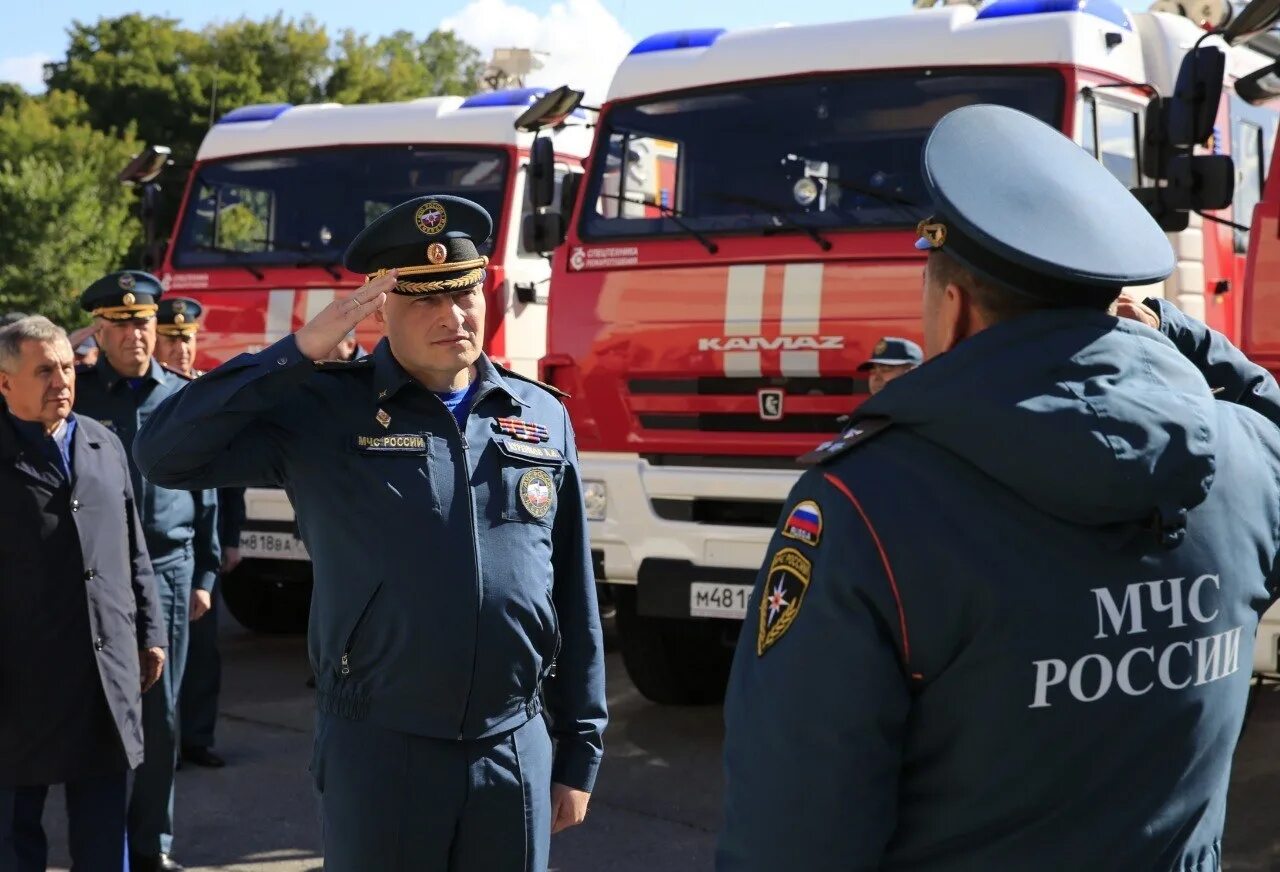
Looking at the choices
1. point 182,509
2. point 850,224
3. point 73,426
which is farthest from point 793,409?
point 73,426

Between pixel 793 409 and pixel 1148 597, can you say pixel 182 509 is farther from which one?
pixel 1148 597

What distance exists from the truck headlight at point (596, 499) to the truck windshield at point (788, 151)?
108cm

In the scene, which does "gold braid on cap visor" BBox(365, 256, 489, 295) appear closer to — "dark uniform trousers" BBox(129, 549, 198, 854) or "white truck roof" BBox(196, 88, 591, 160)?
"dark uniform trousers" BBox(129, 549, 198, 854)

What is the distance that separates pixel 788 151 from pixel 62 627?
11.8 ft

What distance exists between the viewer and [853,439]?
1.64 meters

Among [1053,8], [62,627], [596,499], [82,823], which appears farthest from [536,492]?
[1053,8]

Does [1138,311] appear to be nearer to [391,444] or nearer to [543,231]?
[391,444]

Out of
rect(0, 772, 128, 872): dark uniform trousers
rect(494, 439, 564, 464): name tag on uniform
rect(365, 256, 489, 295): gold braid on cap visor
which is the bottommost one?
rect(0, 772, 128, 872): dark uniform trousers

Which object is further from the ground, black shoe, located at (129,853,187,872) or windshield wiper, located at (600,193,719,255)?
windshield wiper, located at (600,193,719,255)

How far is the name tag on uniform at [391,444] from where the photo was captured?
306 cm

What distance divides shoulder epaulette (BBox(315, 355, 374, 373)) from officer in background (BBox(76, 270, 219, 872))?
239 cm

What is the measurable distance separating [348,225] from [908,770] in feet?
25.1

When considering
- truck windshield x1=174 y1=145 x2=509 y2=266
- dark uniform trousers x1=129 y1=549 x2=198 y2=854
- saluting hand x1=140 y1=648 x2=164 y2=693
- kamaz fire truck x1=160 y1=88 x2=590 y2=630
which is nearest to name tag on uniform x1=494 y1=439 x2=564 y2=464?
saluting hand x1=140 y1=648 x2=164 y2=693

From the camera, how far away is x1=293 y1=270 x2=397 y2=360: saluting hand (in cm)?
299
